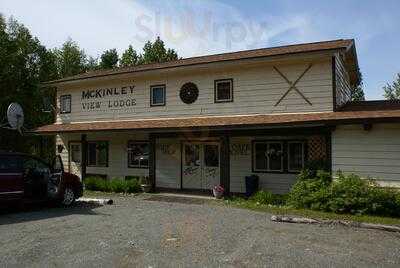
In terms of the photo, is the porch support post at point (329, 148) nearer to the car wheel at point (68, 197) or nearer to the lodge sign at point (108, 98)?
the car wheel at point (68, 197)

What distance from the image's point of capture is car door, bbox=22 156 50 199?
1416 centimetres

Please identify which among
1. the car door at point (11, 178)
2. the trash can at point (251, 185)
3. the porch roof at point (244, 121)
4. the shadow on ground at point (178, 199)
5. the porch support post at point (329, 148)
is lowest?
the shadow on ground at point (178, 199)

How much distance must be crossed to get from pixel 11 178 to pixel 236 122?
8.11 metres

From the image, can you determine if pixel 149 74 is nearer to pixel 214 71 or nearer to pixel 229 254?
pixel 214 71

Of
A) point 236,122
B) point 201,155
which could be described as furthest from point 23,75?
point 236,122

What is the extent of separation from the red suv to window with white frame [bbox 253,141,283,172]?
7053mm

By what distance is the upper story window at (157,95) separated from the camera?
827 inches

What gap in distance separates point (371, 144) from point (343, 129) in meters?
1.02

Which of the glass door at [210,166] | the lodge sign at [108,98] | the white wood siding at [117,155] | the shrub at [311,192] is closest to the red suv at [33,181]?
the glass door at [210,166]

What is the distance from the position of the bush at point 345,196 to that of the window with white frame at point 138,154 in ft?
27.8

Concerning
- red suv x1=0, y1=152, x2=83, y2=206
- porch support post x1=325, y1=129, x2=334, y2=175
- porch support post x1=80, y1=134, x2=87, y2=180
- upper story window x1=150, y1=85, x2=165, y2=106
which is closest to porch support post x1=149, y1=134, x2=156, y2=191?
upper story window x1=150, y1=85, x2=165, y2=106

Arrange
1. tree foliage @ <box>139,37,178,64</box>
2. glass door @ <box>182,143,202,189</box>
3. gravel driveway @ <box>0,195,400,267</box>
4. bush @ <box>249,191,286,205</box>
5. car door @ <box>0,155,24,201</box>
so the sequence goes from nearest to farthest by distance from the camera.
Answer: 1. gravel driveway @ <box>0,195,400,267</box>
2. car door @ <box>0,155,24,201</box>
3. bush @ <box>249,191,286,205</box>
4. glass door @ <box>182,143,202,189</box>
5. tree foliage @ <box>139,37,178,64</box>

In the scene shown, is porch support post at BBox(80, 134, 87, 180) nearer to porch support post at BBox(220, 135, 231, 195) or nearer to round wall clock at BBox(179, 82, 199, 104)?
round wall clock at BBox(179, 82, 199, 104)

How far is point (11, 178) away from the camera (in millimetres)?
13242
